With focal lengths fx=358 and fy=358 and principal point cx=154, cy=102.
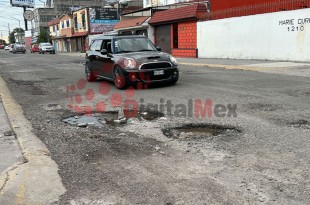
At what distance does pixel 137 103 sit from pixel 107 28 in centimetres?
4565

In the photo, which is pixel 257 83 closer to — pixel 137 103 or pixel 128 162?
pixel 137 103

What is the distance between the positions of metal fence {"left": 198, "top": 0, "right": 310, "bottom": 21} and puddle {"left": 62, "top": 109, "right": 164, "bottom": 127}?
1353 centimetres

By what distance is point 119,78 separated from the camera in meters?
11.3

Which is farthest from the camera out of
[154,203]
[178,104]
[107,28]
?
[107,28]

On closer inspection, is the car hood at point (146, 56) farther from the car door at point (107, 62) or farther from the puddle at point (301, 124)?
the puddle at point (301, 124)

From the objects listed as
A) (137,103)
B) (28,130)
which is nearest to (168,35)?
(137,103)

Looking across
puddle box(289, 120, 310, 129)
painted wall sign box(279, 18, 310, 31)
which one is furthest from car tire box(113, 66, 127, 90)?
painted wall sign box(279, 18, 310, 31)

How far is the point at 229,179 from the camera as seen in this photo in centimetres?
406

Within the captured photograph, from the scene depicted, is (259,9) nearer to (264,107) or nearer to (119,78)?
(119,78)

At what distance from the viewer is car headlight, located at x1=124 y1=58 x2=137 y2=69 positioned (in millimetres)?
10803

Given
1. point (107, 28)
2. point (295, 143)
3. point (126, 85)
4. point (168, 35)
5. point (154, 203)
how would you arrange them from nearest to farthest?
point (154, 203) → point (295, 143) → point (126, 85) → point (168, 35) → point (107, 28)

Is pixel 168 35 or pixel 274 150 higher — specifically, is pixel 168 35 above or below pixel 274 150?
above

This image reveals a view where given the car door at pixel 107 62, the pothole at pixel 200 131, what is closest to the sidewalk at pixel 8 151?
the pothole at pixel 200 131

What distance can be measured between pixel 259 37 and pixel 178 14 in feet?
31.1
